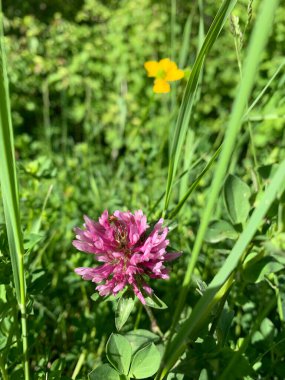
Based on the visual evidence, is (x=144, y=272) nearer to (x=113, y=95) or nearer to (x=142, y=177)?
(x=142, y=177)

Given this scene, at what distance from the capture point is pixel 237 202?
0.80 m

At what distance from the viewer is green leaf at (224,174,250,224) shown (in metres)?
0.80

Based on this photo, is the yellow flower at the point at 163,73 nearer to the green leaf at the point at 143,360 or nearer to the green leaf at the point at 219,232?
the green leaf at the point at 219,232

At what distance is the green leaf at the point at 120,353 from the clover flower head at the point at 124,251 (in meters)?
0.06

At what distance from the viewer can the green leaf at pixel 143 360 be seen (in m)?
0.66

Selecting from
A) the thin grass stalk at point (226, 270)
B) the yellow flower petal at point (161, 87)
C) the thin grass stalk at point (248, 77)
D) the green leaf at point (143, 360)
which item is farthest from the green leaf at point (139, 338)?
the yellow flower petal at point (161, 87)

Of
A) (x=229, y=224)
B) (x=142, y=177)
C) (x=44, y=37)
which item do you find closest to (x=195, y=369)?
(x=229, y=224)

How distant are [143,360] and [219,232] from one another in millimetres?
250

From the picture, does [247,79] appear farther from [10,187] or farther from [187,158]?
[187,158]

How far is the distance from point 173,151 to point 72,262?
506 mm

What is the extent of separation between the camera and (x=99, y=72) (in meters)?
2.55

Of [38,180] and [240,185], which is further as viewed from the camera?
[38,180]

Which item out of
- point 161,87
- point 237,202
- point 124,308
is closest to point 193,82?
point 237,202

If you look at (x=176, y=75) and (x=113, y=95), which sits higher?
(x=176, y=75)
